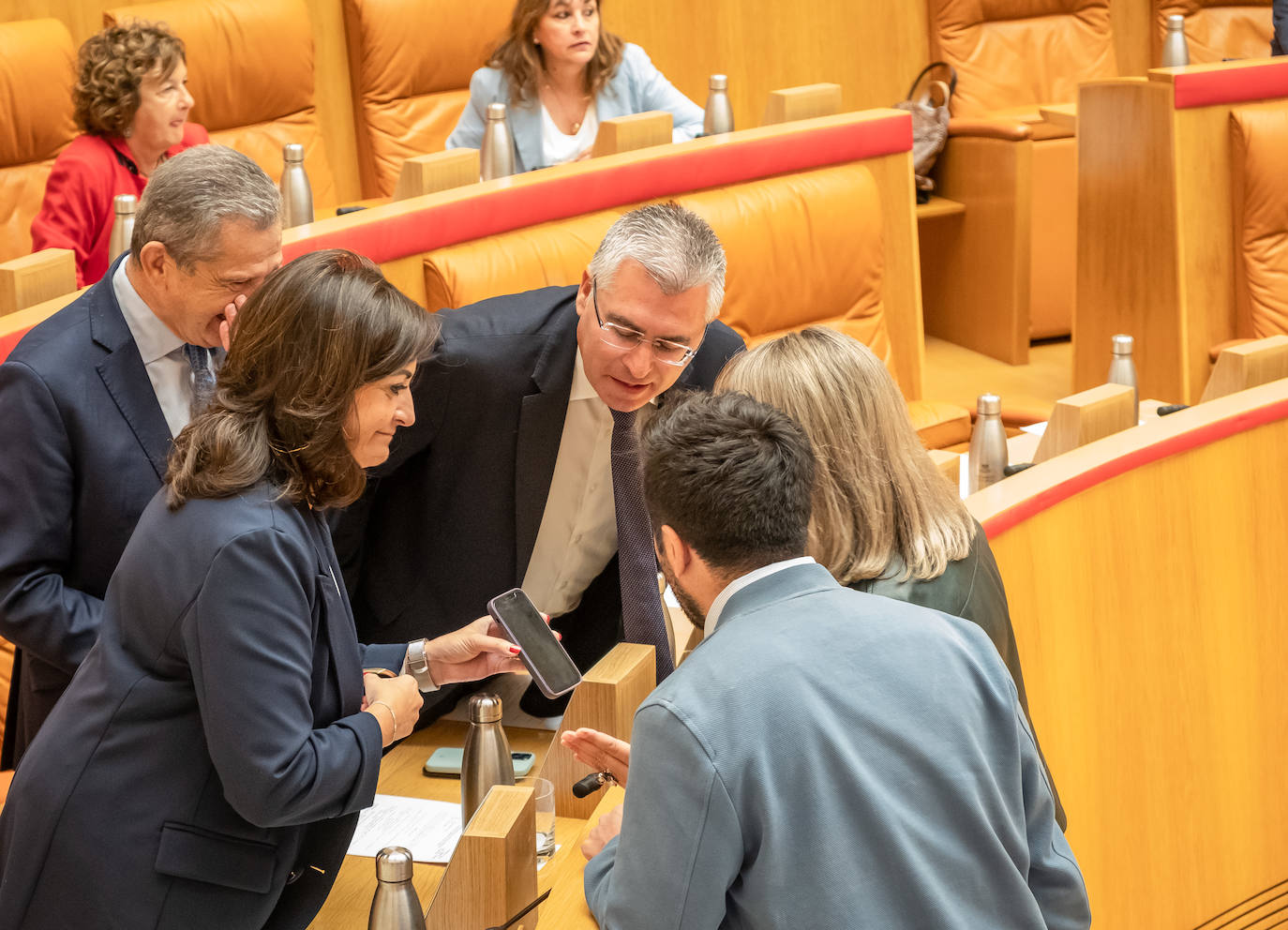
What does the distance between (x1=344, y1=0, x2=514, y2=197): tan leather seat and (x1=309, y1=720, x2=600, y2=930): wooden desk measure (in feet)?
10.4

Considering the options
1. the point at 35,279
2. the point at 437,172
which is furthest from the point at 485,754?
the point at 437,172

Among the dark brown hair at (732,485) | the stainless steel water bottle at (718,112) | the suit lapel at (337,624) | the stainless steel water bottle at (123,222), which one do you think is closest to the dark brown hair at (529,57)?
the stainless steel water bottle at (718,112)

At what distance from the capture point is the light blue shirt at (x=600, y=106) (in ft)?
12.4

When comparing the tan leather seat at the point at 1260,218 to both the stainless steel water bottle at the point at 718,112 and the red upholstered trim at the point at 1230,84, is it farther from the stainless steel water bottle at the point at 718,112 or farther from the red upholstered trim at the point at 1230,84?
the stainless steel water bottle at the point at 718,112

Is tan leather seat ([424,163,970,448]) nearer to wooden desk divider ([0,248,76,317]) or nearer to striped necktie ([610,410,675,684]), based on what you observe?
wooden desk divider ([0,248,76,317])

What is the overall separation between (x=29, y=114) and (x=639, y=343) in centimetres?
273

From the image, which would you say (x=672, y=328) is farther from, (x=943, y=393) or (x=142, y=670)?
(x=943, y=393)

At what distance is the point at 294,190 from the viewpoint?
2.99m

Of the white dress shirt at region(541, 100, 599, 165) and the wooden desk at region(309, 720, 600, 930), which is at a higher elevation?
the white dress shirt at region(541, 100, 599, 165)

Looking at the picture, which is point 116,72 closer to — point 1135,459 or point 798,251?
point 798,251

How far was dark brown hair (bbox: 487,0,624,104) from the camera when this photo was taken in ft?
12.3

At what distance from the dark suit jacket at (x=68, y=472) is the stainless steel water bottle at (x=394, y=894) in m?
0.51

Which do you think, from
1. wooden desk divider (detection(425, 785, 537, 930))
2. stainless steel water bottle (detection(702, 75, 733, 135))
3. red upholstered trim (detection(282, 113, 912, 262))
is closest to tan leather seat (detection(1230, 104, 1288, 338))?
red upholstered trim (detection(282, 113, 912, 262))

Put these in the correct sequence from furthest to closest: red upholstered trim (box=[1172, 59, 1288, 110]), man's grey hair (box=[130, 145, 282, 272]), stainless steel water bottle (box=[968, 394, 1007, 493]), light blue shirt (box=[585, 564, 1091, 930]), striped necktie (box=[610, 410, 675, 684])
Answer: red upholstered trim (box=[1172, 59, 1288, 110]) → stainless steel water bottle (box=[968, 394, 1007, 493]) → striped necktie (box=[610, 410, 675, 684]) → man's grey hair (box=[130, 145, 282, 272]) → light blue shirt (box=[585, 564, 1091, 930])
